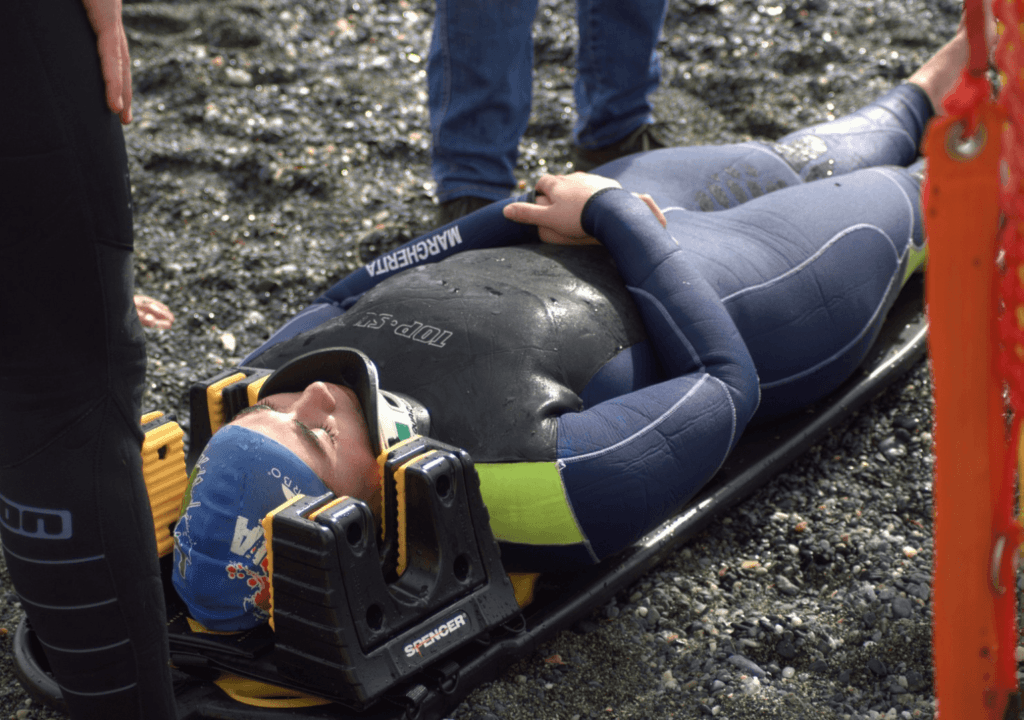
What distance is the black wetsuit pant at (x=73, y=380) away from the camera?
124 cm

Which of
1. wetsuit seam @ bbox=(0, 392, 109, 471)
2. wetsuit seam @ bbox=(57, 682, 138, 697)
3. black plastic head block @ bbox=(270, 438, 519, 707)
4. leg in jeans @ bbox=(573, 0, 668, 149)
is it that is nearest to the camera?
wetsuit seam @ bbox=(0, 392, 109, 471)

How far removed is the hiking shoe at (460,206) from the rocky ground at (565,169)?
364 mm

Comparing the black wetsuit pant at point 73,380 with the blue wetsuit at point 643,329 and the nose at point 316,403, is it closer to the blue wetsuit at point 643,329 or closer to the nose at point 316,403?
the nose at point 316,403

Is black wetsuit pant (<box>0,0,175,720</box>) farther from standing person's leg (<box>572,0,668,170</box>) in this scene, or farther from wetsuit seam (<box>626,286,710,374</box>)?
standing person's leg (<box>572,0,668,170</box>)

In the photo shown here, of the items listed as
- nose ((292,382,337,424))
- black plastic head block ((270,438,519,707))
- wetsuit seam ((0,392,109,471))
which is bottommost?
black plastic head block ((270,438,519,707))

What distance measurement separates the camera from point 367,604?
1747mm

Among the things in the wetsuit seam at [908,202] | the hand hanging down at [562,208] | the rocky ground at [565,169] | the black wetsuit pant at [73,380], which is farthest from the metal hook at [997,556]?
the wetsuit seam at [908,202]

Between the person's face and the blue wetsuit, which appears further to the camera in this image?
the blue wetsuit

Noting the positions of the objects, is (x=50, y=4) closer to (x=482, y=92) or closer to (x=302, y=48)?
(x=482, y=92)

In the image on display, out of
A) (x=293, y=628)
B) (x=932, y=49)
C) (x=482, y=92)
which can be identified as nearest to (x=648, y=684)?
(x=293, y=628)

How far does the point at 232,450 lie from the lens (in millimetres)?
1789

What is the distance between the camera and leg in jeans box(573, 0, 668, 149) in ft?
11.2

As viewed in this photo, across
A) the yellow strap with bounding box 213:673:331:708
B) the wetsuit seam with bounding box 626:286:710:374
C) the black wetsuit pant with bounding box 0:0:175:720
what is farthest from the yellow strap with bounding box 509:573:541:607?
the black wetsuit pant with bounding box 0:0:175:720

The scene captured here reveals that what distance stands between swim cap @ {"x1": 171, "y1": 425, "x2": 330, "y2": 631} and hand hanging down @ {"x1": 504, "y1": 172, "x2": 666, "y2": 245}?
36.5 inches
